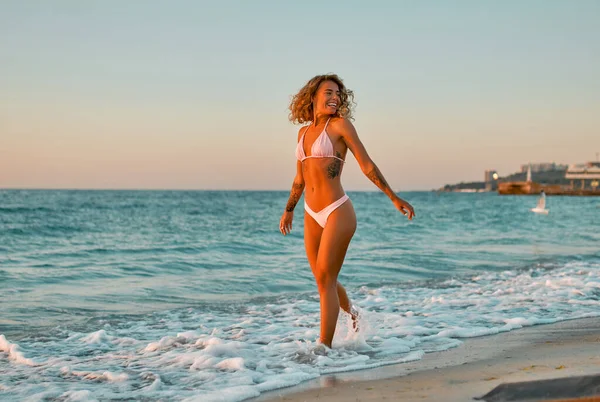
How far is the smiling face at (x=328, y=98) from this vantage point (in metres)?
5.16

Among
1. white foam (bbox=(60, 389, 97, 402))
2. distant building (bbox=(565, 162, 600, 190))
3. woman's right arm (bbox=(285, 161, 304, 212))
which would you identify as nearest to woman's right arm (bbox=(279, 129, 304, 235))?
woman's right arm (bbox=(285, 161, 304, 212))

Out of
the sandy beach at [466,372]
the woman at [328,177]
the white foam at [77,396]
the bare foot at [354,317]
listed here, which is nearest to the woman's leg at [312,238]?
the woman at [328,177]

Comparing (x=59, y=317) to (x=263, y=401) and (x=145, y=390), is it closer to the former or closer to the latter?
(x=145, y=390)

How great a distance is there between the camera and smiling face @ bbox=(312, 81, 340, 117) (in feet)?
16.9

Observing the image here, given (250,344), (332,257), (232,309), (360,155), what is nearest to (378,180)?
(360,155)

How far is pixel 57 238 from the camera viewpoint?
770 inches

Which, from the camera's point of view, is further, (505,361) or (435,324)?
(435,324)

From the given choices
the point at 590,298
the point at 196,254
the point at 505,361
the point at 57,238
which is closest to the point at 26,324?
the point at 505,361

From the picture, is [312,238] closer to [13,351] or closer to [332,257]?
[332,257]

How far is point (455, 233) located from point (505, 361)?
754 inches

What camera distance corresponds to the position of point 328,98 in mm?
5164

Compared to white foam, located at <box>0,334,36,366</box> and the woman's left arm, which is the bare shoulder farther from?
white foam, located at <box>0,334,36,366</box>

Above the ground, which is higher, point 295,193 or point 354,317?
point 295,193

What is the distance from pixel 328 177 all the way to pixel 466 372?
5.91ft
